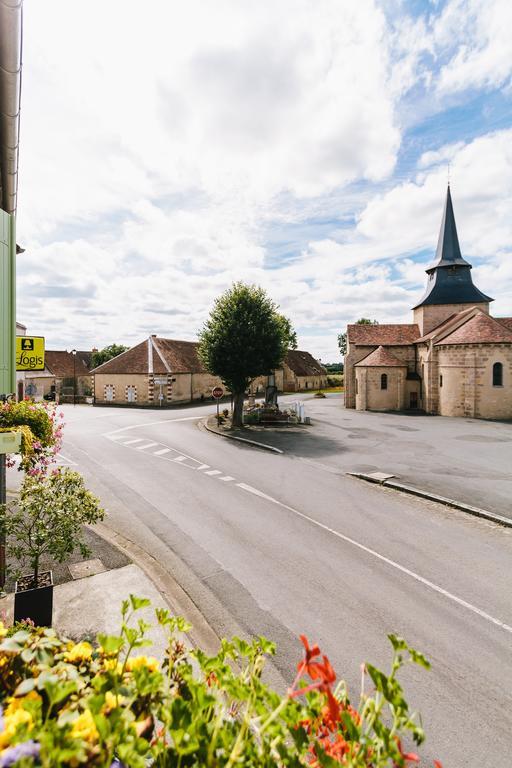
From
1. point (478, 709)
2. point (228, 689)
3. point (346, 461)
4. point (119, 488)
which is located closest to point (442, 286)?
point (346, 461)

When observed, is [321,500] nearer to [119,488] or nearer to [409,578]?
[409,578]

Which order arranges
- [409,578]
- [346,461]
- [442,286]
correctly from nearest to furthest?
[409,578]
[346,461]
[442,286]

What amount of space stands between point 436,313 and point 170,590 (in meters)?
36.7

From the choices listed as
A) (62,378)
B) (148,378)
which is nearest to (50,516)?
(148,378)

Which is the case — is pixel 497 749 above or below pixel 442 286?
below

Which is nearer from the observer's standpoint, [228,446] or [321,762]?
[321,762]

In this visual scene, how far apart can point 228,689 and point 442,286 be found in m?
40.7

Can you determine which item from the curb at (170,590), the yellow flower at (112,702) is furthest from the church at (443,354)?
the yellow flower at (112,702)

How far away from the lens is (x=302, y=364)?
207 feet

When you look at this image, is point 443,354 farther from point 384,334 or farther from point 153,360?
point 153,360

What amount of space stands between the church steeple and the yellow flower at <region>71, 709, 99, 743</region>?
39.9 meters

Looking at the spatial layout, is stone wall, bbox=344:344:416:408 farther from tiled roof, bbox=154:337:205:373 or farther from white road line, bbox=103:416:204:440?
white road line, bbox=103:416:204:440

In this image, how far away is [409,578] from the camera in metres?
6.42

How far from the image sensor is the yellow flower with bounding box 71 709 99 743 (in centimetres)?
117
